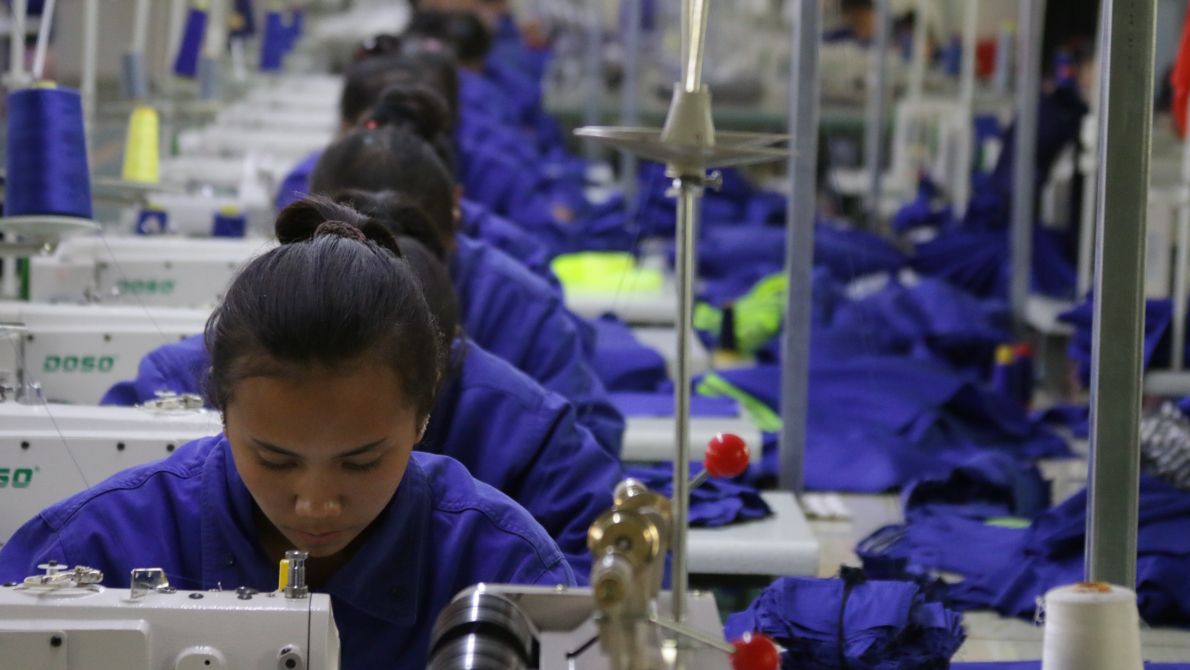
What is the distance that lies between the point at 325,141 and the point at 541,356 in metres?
2.35

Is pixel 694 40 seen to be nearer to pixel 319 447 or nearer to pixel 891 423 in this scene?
pixel 319 447

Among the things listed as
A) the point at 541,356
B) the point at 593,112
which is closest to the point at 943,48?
the point at 593,112

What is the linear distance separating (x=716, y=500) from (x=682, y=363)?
2.21 metres

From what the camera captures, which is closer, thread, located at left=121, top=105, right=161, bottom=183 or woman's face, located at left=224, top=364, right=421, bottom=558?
woman's face, located at left=224, top=364, right=421, bottom=558

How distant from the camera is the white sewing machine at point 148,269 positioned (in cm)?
329

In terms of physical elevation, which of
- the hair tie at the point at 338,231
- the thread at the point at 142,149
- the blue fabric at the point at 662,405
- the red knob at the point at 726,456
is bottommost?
the blue fabric at the point at 662,405

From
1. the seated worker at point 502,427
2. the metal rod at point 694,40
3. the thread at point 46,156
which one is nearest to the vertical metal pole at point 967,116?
the seated worker at point 502,427

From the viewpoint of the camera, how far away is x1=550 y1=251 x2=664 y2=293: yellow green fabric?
6.07 m

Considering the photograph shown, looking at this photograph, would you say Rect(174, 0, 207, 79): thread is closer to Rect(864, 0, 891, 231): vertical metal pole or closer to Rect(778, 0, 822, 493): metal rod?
Rect(778, 0, 822, 493): metal rod

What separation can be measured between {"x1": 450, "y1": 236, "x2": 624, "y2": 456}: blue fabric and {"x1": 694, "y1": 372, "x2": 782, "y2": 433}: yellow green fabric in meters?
1.01

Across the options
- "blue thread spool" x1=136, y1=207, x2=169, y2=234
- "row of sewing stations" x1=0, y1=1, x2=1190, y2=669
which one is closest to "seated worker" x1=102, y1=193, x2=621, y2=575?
"row of sewing stations" x1=0, y1=1, x2=1190, y2=669

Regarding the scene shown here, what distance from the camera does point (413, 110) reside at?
13.7ft

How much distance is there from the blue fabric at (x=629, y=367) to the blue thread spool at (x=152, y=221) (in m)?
1.29

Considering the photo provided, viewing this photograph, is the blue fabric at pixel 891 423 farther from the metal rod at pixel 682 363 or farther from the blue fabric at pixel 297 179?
the metal rod at pixel 682 363
